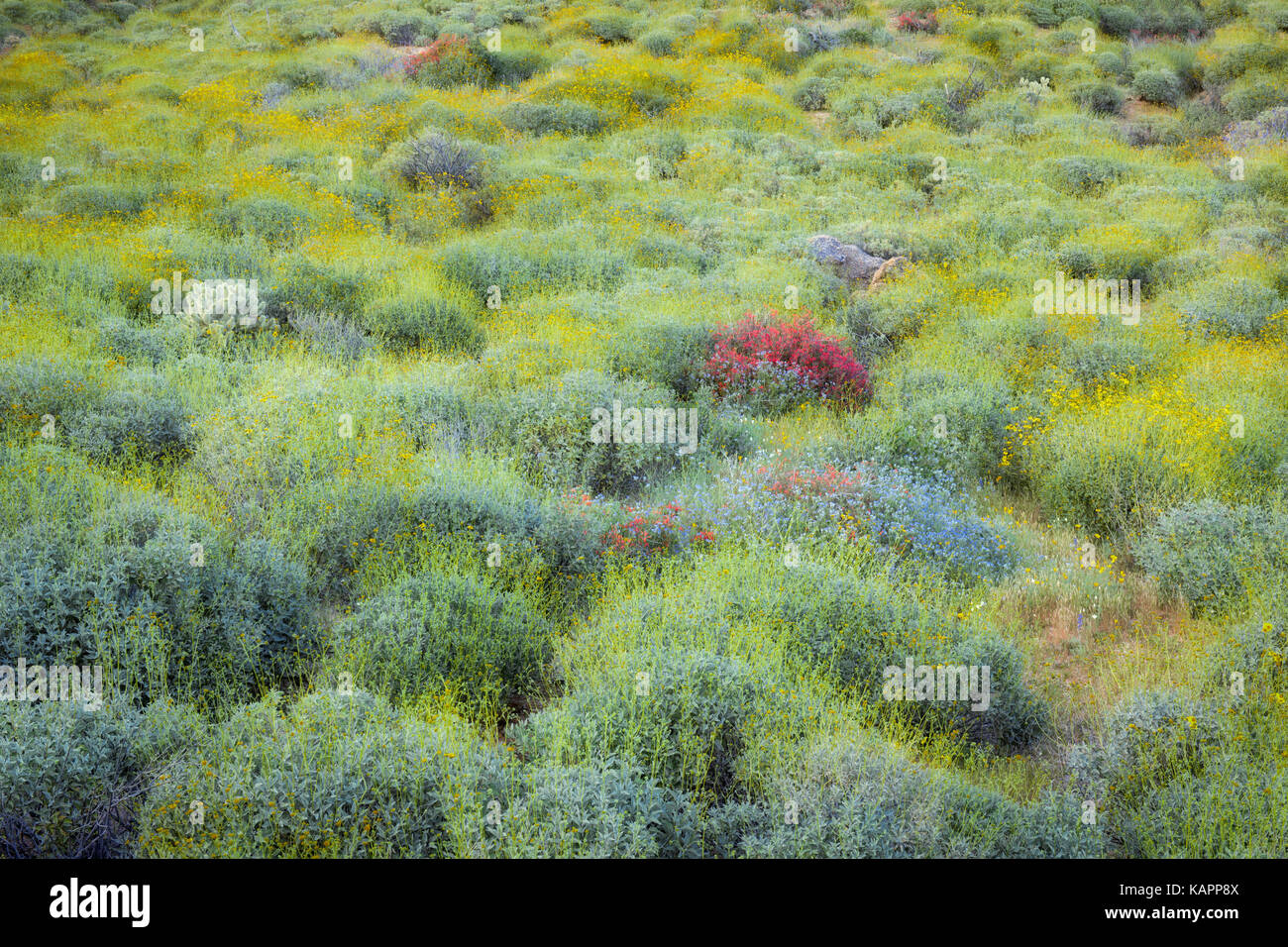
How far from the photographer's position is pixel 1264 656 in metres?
5.08

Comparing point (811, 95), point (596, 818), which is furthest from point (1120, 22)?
point (596, 818)

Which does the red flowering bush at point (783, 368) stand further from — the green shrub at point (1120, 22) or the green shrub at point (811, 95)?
the green shrub at point (1120, 22)

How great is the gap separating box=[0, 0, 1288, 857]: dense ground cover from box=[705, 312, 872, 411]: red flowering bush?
0.19 ft

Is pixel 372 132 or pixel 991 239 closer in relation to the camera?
pixel 991 239

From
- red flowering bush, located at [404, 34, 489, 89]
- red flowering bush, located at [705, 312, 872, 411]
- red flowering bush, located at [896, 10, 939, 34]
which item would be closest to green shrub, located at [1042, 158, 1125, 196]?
red flowering bush, located at [705, 312, 872, 411]

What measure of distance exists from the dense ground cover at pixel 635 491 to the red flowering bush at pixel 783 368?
0.06 meters

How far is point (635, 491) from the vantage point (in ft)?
27.0

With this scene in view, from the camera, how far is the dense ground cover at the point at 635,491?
4.16m

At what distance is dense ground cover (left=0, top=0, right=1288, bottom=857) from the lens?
4.16 meters

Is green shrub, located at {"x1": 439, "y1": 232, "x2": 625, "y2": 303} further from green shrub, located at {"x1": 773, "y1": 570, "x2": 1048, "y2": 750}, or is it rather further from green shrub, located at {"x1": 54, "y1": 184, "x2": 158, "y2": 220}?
green shrub, located at {"x1": 773, "y1": 570, "x2": 1048, "y2": 750}

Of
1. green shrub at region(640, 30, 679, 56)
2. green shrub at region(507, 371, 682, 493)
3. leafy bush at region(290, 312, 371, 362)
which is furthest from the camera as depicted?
green shrub at region(640, 30, 679, 56)
